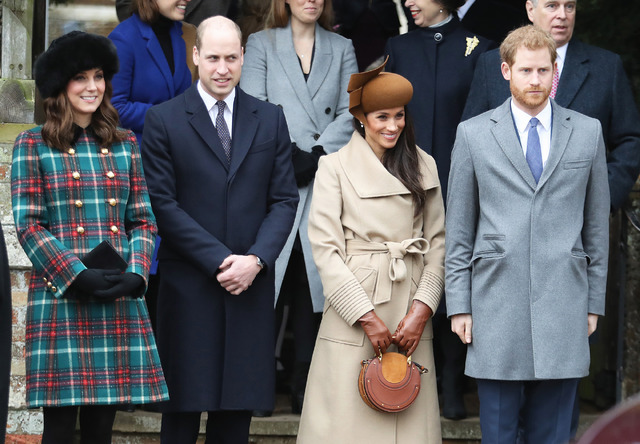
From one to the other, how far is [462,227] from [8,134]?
101 inches

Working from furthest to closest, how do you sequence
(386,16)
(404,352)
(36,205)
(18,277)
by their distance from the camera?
(386,16) < (18,277) < (404,352) < (36,205)

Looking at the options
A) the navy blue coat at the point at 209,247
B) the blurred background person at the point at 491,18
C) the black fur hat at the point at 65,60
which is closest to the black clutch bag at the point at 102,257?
the navy blue coat at the point at 209,247

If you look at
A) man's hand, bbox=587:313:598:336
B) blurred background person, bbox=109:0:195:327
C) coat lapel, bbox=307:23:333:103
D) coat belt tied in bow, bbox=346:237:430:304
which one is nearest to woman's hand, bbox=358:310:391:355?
coat belt tied in bow, bbox=346:237:430:304

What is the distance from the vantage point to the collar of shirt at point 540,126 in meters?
4.41

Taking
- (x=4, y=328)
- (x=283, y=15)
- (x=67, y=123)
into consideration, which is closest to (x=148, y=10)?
(x=283, y=15)

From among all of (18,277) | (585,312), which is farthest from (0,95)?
(585,312)

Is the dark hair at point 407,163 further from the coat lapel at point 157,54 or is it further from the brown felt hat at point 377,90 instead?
the coat lapel at point 157,54

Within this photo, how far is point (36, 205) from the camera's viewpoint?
13.8ft

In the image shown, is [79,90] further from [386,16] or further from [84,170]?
[386,16]

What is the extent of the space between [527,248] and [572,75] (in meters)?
1.25

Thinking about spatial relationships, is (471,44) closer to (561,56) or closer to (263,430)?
(561,56)

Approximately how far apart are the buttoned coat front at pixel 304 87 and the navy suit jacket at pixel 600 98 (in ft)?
2.43

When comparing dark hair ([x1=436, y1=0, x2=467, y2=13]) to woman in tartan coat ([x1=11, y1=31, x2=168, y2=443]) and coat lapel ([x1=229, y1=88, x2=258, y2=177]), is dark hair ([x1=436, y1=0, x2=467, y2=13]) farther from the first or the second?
woman in tartan coat ([x1=11, y1=31, x2=168, y2=443])

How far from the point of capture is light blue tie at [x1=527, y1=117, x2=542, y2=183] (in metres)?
4.36
